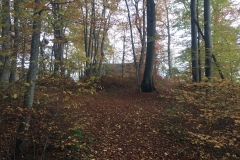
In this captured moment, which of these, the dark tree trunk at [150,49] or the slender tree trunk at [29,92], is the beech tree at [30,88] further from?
the dark tree trunk at [150,49]

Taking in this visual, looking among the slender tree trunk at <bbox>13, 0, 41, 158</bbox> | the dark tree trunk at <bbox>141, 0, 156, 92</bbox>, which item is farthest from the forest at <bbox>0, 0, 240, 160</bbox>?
the dark tree trunk at <bbox>141, 0, 156, 92</bbox>

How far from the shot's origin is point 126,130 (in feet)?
19.5

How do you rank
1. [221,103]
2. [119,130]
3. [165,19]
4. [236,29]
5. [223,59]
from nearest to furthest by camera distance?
[221,103], [119,130], [223,59], [236,29], [165,19]

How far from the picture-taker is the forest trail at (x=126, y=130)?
4702 mm

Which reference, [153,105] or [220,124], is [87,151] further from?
[153,105]

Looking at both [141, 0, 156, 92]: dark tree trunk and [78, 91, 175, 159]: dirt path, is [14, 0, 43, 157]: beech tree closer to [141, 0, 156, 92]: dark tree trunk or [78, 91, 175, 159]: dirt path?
[78, 91, 175, 159]: dirt path

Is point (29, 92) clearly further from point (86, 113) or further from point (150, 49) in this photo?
point (150, 49)

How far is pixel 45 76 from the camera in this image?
14.4 feet

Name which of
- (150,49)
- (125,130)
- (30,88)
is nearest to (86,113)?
(125,130)

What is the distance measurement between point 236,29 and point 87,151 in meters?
9.07

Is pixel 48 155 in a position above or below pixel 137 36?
below

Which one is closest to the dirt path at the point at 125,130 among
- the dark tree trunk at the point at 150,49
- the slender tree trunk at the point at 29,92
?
the slender tree trunk at the point at 29,92

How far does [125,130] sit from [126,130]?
0.10 ft

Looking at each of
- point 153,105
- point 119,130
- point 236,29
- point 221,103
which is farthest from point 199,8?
point 119,130
